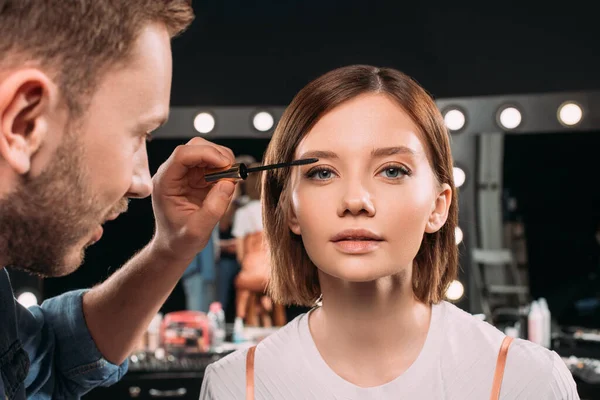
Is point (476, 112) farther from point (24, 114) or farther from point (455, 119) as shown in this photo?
point (24, 114)

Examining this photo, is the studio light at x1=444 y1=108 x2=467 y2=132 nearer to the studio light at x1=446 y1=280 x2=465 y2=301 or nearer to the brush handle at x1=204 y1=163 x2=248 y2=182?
the studio light at x1=446 y1=280 x2=465 y2=301

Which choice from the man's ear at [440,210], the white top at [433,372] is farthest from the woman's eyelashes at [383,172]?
the white top at [433,372]

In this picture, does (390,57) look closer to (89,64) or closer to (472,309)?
(472,309)

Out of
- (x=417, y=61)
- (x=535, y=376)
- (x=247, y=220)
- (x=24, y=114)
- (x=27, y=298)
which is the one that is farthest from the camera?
(x=417, y=61)

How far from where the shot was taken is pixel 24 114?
114 cm

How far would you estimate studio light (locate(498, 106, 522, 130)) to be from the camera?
380cm

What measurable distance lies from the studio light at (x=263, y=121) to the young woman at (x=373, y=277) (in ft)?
7.89

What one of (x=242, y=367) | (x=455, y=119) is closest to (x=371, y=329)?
(x=242, y=367)

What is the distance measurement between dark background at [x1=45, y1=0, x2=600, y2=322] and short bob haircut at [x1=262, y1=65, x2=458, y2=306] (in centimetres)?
224

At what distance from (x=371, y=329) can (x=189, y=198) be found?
41cm

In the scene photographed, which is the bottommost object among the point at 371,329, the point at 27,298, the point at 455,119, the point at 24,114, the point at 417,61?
the point at 27,298

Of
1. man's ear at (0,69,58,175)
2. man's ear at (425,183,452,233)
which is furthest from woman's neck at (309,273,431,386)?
man's ear at (0,69,58,175)

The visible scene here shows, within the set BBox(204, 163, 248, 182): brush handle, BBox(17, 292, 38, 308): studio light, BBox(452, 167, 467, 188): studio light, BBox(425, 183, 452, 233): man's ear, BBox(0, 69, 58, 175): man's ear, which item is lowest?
BBox(17, 292, 38, 308): studio light

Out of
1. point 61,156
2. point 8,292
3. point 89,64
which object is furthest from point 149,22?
point 8,292
